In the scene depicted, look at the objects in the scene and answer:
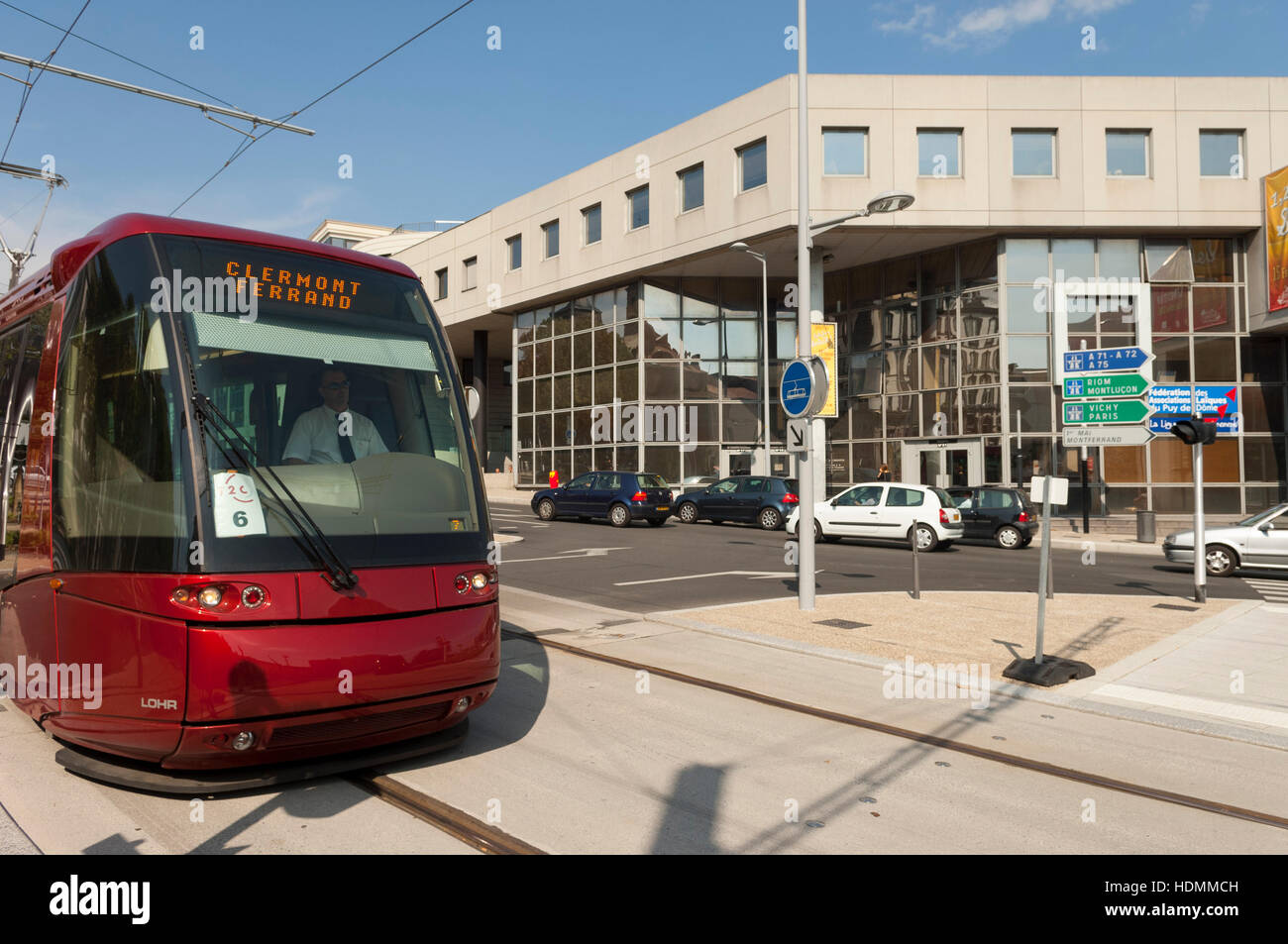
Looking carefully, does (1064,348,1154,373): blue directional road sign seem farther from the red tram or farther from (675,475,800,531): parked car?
(675,475,800,531): parked car

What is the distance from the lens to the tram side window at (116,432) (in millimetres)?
4438

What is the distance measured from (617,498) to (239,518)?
21.2 m

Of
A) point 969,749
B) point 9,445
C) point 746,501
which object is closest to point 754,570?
point 746,501

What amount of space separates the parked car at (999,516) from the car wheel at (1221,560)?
5705 mm

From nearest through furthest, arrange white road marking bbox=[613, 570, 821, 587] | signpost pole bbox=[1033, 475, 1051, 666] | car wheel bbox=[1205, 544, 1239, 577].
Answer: signpost pole bbox=[1033, 475, 1051, 666], white road marking bbox=[613, 570, 821, 587], car wheel bbox=[1205, 544, 1239, 577]

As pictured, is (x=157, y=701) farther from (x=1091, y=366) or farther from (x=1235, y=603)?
(x=1235, y=603)

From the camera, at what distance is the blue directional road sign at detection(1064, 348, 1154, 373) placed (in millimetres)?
8188

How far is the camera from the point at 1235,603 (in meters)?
12.5

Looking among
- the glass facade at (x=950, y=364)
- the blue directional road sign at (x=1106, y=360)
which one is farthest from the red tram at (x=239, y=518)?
the glass facade at (x=950, y=364)

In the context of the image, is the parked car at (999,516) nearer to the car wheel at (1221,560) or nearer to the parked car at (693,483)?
the car wheel at (1221,560)

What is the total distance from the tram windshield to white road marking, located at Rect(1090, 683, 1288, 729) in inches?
219

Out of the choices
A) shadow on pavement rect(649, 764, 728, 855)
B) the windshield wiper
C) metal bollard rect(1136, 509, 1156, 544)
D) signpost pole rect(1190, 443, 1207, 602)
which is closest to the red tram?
the windshield wiper
